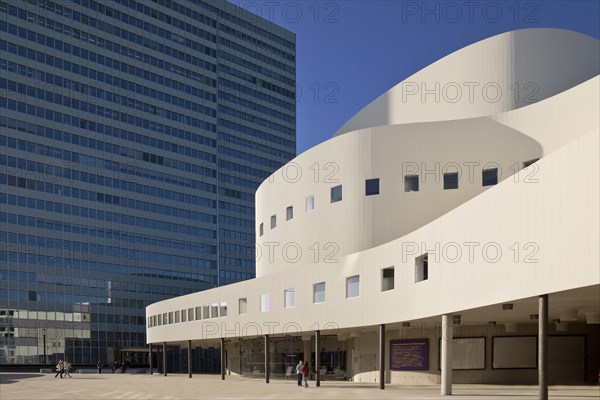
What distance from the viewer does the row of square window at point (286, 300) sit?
2730 centimetres

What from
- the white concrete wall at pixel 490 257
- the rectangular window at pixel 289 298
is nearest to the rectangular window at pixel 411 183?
the white concrete wall at pixel 490 257

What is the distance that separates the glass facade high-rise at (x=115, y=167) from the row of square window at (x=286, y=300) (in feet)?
131

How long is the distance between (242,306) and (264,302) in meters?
3.33

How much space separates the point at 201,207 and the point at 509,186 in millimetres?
101295

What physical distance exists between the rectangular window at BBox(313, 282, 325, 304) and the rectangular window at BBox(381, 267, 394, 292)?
5.66m

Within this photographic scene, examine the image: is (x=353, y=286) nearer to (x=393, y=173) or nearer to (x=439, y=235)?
(x=393, y=173)

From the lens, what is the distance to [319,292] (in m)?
35.8

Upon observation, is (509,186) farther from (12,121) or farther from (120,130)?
(120,130)

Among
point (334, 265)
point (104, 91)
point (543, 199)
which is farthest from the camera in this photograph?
point (104, 91)

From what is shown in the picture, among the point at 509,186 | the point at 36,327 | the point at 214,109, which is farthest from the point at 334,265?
the point at 214,109

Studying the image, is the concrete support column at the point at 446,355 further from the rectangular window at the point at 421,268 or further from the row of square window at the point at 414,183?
the row of square window at the point at 414,183

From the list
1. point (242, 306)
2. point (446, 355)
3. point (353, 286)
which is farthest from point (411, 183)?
point (242, 306)

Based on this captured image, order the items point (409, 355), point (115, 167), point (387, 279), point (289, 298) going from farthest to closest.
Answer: point (115, 167)
point (289, 298)
point (409, 355)
point (387, 279)

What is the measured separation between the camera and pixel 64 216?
99250 millimetres
